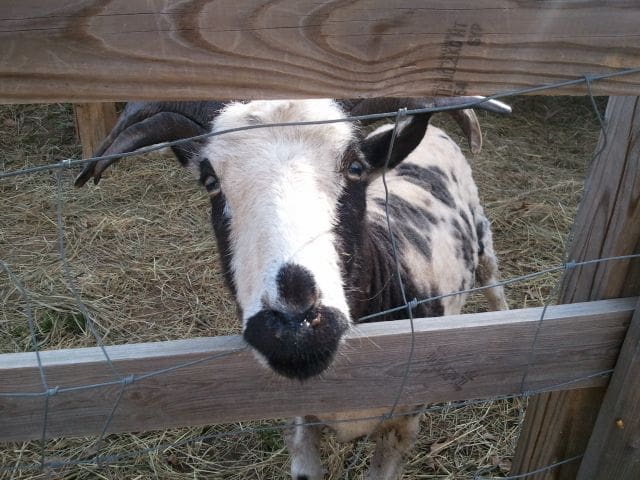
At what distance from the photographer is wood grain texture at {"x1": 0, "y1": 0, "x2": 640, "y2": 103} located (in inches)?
44.9

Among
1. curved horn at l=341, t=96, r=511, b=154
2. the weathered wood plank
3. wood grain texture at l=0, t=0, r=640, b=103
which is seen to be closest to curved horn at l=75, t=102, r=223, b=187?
curved horn at l=341, t=96, r=511, b=154

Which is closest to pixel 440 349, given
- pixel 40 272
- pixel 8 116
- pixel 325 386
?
pixel 325 386

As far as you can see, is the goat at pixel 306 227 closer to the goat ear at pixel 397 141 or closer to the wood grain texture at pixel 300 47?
the goat ear at pixel 397 141

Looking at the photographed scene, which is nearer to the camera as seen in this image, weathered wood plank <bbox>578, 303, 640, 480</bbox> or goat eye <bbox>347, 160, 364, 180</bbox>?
weathered wood plank <bbox>578, 303, 640, 480</bbox>

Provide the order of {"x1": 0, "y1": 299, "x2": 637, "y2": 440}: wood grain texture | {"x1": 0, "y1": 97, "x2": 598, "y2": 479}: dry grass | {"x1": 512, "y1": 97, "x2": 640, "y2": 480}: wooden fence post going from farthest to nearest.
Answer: {"x1": 0, "y1": 97, "x2": 598, "y2": 479}: dry grass < {"x1": 512, "y1": 97, "x2": 640, "y2": 480}: wooden fence post < {"x1": 0, "y1": 299, "x2": 637, "y2": 440}: wood grain texture

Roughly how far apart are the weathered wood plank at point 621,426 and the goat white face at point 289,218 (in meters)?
0.84

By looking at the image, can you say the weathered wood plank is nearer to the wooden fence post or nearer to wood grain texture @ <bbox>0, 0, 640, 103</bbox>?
the wooden fence post

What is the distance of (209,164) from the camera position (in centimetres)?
208

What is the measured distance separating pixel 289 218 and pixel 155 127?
735 mm

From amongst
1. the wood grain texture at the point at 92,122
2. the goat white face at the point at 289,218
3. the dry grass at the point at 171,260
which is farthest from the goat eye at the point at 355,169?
the wood grain texture at the point at 92,122

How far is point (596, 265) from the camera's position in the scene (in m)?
1.89

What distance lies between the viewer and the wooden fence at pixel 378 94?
1.17m

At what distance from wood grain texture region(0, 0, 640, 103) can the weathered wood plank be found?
88cm

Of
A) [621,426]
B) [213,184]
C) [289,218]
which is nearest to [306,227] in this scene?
[289,218]
